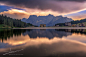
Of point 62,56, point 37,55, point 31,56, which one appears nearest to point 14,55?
point 31,56

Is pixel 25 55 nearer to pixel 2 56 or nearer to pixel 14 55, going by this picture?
pixel 14 55

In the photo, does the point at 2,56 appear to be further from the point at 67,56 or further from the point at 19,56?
the point at 67,56

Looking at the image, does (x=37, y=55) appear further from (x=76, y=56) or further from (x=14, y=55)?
(x=76, y=56)

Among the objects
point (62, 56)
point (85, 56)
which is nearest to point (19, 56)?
point (62, 56)

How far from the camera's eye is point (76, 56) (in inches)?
456

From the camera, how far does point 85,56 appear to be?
11.5 m

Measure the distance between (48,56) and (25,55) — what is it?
393 centimetres

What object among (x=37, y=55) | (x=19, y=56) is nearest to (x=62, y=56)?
(x=37, y=55)

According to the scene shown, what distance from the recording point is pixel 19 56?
1152 centimetres

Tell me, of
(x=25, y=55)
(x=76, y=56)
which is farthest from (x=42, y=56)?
(x=76, y=56)

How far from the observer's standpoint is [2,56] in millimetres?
11469

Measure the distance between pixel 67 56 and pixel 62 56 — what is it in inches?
32.8

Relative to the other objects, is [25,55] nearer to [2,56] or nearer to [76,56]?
[2,56]

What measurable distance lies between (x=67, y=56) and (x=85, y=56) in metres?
3.03
